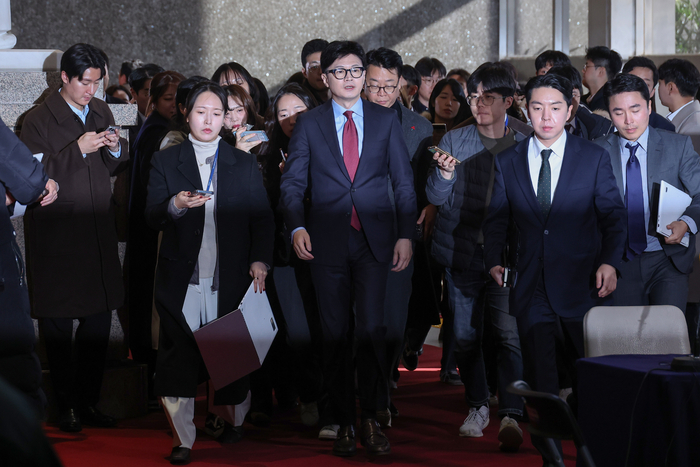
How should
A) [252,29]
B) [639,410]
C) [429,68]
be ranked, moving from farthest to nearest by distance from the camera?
[252,29], [429,68], [639,410]

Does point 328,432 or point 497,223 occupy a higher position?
point 497,223

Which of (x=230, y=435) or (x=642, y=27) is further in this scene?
(x=642, y=27)

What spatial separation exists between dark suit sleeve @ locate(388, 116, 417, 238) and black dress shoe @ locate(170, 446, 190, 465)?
1.23 m

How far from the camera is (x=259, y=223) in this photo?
3574 mm

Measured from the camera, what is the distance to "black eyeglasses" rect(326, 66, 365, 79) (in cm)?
349

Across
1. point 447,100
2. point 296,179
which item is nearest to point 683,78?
point 447,100

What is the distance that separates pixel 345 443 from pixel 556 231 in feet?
3.93

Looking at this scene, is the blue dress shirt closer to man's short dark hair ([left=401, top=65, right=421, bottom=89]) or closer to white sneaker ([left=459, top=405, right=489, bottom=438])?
white sneaker ([left=459, top=405, right=489, bottom=438])

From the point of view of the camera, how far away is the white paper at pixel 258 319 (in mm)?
3438

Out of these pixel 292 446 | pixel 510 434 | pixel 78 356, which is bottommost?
pixel 292 446

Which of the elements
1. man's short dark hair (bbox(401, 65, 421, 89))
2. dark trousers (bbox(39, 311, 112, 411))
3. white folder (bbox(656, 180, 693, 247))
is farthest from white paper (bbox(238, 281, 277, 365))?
man's short dark hair (bbox(401, 65, 421, 89))

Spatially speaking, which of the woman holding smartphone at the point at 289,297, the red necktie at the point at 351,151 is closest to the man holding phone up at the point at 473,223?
the red necktie at the point at 351,151

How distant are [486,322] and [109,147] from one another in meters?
1.94

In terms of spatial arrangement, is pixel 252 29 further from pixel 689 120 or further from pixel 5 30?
pixel 689 120
